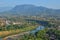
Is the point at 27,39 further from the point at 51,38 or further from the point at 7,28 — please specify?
the point at 7,28

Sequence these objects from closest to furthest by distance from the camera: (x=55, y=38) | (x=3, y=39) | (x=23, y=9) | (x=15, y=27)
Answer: (x=55, y=38) → (x=3, y=39) → (x=15, y=27) → (x=23, y=9)

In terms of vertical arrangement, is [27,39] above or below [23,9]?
above

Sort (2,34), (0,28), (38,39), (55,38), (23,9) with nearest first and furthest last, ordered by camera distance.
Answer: (38,39)
(55,38)
(2,34)
(0,28)
(23,9)

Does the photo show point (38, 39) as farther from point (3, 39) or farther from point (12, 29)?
point (12, 29)

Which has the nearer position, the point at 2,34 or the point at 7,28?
the point at 2,34

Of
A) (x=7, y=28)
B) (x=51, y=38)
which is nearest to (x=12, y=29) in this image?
(x=7, y=28)

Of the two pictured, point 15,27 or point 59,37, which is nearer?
point 59,37

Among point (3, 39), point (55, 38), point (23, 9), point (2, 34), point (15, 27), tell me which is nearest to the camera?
point (55, 38)

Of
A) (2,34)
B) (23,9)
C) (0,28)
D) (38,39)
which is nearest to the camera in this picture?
(38,39)

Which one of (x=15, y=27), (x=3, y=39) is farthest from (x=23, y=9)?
(x=3, y=39)
